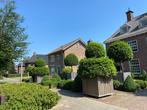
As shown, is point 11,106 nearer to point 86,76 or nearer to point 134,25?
point 86,76

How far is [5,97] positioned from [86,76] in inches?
236

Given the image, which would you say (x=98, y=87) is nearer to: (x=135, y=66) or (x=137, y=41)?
(x=135, y=66)

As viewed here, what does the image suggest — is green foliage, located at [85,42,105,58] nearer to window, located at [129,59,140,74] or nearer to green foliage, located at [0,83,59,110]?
green foliage, located at [0,83,59,110]

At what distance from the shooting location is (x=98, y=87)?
37.9ft

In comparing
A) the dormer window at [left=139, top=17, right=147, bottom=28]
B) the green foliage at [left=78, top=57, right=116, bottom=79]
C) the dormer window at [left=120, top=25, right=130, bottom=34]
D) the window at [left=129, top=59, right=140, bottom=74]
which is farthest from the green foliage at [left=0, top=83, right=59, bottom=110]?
the dormer window at [left=120, top=25, right=130, bottom=34]

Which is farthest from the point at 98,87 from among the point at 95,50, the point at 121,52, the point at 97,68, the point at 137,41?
the point at 137,41

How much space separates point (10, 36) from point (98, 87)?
1033cm

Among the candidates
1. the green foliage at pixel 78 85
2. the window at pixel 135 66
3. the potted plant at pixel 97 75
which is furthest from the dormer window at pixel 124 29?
the potted plant at pixel 97 75

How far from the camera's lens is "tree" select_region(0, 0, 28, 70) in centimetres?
1691

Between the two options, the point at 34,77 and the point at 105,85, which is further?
the point at 34,77

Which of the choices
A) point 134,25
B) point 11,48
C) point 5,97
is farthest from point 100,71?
point 134,25

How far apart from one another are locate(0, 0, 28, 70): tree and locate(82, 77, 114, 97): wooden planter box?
8672mm

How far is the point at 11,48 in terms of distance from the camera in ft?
57.3

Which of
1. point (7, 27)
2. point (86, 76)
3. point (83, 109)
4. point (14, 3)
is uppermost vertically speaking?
point (14, 3)
